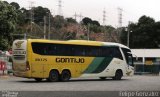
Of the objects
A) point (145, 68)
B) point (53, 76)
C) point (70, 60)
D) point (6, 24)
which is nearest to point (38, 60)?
point (53, 76)

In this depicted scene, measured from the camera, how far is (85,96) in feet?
63.9

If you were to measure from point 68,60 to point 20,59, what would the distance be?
3872 millimetres

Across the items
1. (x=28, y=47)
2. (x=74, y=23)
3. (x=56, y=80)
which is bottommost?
(x=56, y=80)

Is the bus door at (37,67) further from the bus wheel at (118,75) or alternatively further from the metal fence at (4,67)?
the metal fence at (4,67)

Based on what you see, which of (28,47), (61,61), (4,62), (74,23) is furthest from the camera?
(74,23)

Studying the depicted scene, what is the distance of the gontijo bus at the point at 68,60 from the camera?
32.9 metres

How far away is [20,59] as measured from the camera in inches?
1310

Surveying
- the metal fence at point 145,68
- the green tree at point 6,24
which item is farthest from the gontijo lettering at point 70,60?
the metal fence at point 145,68

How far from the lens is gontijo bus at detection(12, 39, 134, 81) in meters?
32.9

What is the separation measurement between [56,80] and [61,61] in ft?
4.81

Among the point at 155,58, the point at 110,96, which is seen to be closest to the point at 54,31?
the point at 155,58

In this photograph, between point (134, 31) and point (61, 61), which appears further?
point (134, 31)

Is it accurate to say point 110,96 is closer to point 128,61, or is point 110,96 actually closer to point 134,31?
point 128,61

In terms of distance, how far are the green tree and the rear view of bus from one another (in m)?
18.5
